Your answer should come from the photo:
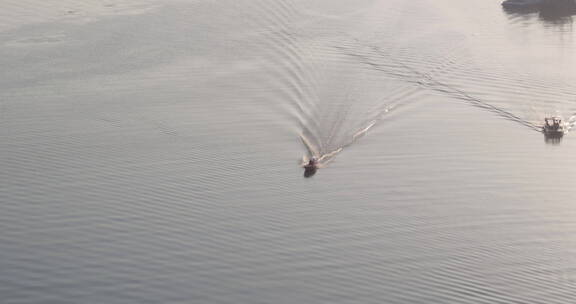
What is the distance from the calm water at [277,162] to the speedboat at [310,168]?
0.47 m

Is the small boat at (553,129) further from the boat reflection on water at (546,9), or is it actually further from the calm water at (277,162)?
the boat reflection on water at (546,9)

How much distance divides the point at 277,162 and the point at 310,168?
959mm

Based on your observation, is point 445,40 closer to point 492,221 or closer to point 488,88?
point 488,88

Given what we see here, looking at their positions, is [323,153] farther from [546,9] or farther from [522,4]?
[546,9]

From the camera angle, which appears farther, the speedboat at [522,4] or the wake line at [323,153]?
the speedboat at [522,4]

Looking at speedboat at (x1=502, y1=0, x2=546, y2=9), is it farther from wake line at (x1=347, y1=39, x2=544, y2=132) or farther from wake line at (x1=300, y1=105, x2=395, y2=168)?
wake line at (x1=300, y1=105, x2=395, y2=168)

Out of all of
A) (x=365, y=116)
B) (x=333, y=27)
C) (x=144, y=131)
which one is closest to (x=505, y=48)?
(x=333, y=27)

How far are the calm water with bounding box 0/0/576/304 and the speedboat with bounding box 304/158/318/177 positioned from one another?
0.47m

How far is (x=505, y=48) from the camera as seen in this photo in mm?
34344

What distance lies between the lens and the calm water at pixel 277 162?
15320 millimetres

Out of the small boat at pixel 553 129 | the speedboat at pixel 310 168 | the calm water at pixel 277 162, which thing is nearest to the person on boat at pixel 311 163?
the speedboat at pixel 310 168

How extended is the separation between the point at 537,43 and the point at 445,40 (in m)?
5.06

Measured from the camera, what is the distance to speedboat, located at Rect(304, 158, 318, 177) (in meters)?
20.3

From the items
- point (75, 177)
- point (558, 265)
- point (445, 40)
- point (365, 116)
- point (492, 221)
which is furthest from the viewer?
point (445, 40)
